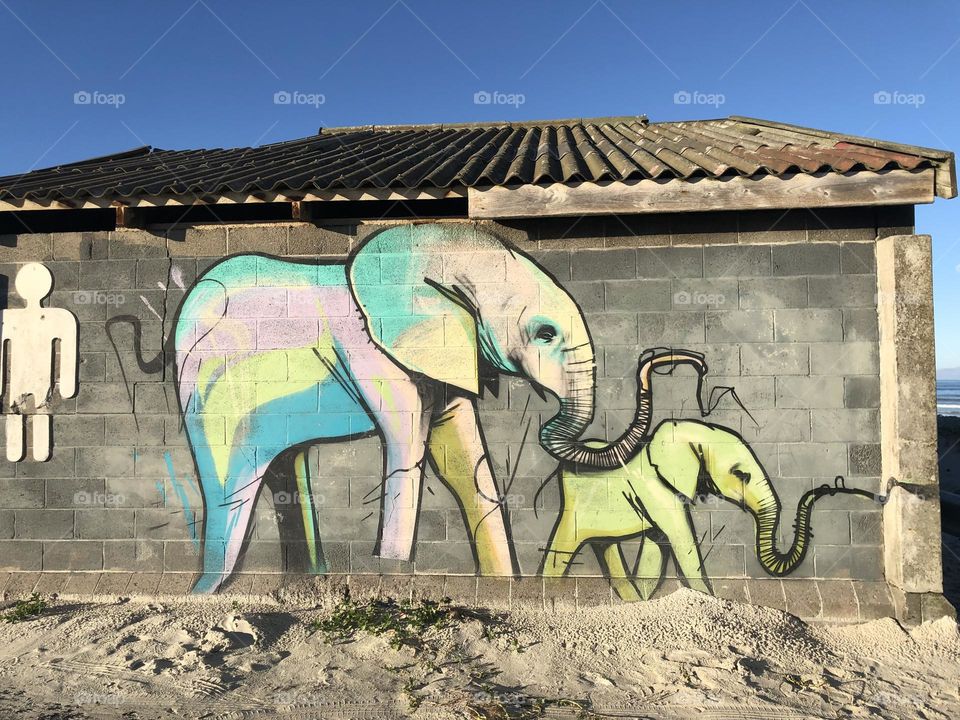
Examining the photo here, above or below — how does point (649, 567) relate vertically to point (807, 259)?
below

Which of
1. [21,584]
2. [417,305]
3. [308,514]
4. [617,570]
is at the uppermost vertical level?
[417,305]

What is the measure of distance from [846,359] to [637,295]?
1.47 metres

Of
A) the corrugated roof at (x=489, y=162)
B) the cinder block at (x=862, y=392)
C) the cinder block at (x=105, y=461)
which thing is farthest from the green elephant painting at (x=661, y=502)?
the cinder block at (x=105, y=461)

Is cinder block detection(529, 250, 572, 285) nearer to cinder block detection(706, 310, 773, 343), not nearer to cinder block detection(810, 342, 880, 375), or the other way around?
cinder block detection(706, 310, 773, 343)

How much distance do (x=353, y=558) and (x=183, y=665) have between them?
125 centimetres

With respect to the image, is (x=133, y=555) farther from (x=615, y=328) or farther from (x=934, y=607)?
(x=934, y=607)

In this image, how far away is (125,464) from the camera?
4.70 meters

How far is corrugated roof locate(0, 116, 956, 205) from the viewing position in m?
4.08

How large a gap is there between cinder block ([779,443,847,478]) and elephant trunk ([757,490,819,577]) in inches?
5.9

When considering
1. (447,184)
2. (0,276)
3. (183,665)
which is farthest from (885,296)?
(0,276)

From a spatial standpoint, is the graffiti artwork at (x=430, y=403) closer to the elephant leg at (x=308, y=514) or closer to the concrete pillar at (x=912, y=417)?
the elephant leg at (x=308, y=514)

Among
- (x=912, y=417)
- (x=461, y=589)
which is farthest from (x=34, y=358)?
(x=912, y=417)

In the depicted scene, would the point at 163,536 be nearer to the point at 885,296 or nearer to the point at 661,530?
the point at 661,530

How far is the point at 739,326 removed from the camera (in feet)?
14.5
